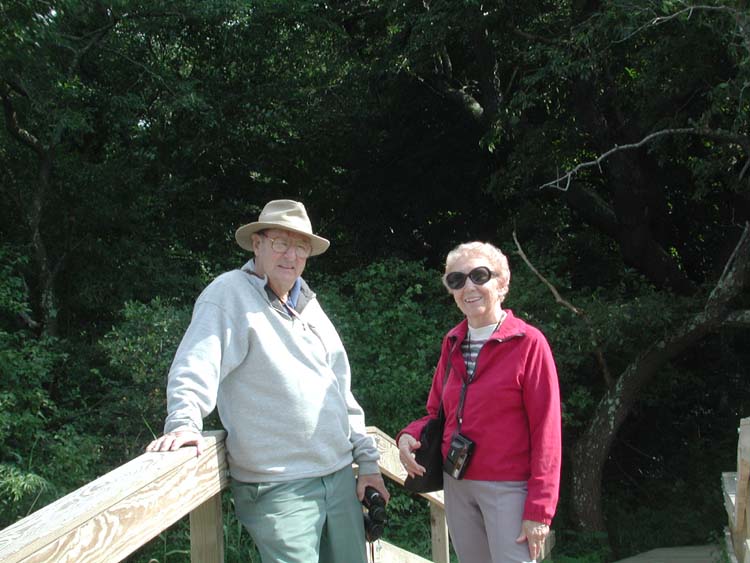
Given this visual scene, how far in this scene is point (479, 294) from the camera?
8.52ft

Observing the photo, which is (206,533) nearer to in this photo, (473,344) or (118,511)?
(118,511)

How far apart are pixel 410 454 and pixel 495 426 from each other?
0.33m

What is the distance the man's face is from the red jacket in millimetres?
608

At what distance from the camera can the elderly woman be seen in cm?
240

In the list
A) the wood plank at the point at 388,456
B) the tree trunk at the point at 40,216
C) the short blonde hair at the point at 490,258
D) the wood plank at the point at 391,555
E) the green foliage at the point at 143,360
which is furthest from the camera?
the tree trunk at the point at 40,216

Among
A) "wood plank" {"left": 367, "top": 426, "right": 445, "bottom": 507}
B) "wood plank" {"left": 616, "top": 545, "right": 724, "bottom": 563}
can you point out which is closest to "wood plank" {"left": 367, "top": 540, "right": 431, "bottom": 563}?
"wood plank" {"left": 367, "top": 426, "right": 445, "bottom": 507}

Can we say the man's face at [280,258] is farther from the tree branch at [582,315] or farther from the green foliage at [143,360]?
the tree branch at [582,315]

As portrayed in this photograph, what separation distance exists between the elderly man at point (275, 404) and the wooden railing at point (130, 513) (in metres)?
0.09

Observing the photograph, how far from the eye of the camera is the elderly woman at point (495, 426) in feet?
7.88

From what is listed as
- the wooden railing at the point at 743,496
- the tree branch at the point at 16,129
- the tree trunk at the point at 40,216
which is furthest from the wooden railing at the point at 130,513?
the tree branch at the point at 16,129

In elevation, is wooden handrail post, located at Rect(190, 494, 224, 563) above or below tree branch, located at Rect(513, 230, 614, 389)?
below

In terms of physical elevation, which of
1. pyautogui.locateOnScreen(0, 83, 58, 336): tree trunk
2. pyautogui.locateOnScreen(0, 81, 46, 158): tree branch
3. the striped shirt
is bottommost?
the striped shirt

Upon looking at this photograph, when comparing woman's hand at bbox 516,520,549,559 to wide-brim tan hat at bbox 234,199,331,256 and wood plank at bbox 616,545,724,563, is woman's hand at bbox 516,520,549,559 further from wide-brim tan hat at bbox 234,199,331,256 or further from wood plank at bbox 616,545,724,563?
wood plank at bbox 616,545,724,563

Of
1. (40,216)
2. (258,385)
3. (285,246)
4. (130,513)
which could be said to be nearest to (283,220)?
(285,246)
